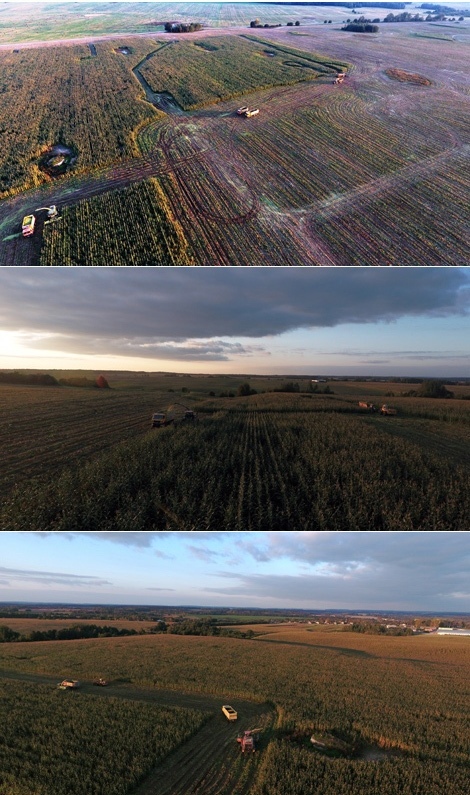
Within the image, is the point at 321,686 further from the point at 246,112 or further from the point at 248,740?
the point at 246,112

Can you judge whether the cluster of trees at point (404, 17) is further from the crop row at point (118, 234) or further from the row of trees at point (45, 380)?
the row of trees at point (45, 380)

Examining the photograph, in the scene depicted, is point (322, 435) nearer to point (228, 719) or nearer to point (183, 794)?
point (183, 794)

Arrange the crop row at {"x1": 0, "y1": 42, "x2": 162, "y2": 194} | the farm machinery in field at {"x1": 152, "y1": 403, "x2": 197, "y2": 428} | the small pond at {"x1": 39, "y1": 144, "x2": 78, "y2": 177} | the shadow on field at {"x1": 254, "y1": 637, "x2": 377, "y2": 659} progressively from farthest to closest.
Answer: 1. the crop row at {"x1": 0, "y1": 42, "x2": 162, "y2": 194}
2. the small pond at {"x1": 39, "y1": 144, "x2": 78, "y2": 177}
3. the shadow on field at {"x1": 254, "y1": 637, "x2": 377, "y2": 659}
4. the farm machinery in field at {"x1": 152, "y1": 403, "x2": 197, "y2": 428}

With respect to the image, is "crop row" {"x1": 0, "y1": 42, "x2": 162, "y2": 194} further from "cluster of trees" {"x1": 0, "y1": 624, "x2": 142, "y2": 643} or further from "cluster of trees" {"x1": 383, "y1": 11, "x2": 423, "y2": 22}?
"cluster of trees" {"x1": 383, "y1": 11, "x2": 423, "y2": 22}

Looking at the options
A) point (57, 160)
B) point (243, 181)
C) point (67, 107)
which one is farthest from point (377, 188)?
point (67, 107)

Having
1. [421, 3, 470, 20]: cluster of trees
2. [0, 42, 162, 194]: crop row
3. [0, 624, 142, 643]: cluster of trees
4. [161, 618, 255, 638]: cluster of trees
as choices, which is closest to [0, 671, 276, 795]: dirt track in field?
[0, 624, 142, 643]: cluster of trees

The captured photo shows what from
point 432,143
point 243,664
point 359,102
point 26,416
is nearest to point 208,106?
point 359,102

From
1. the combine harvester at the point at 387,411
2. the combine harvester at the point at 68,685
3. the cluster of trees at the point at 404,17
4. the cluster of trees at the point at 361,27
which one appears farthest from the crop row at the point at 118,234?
the cluster of trees at the point at 404,17
